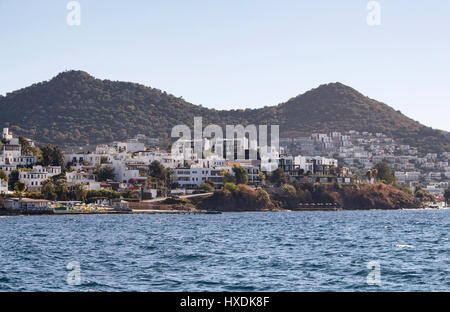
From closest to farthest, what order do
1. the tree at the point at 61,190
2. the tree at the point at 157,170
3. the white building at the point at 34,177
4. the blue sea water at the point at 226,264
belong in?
the blue sea water at the point at 226,264, the tree at the point at 61,190, the white building at the point at 34,177, the tree at the point at 157,170

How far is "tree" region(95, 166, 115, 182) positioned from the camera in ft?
487

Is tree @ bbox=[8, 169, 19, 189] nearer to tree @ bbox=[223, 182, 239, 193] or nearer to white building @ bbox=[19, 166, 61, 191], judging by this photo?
white building @ bbox=[19, 166, 61, 191]

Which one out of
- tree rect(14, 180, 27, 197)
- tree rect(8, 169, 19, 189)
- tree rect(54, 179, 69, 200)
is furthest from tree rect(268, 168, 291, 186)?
tree rect(14, 180, 27, 197)

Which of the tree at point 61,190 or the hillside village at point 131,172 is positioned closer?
the tree at point 61,190

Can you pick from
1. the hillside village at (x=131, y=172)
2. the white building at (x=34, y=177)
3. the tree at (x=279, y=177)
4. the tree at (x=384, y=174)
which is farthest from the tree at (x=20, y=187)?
the tree at (x=384, y=174)

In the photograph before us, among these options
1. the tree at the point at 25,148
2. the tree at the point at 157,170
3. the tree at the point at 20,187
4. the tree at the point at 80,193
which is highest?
the tree at the point at 25,148

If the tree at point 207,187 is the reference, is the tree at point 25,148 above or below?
above

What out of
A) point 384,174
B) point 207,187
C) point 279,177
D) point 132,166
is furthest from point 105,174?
point 384,174

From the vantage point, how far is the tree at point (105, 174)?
148500 millimetres

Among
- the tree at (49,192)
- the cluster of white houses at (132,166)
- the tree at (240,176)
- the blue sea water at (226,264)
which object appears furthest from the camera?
the tree at (240,176)

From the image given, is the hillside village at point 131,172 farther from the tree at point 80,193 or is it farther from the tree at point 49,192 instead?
the tree at point 80,193

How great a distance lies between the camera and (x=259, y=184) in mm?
157375
